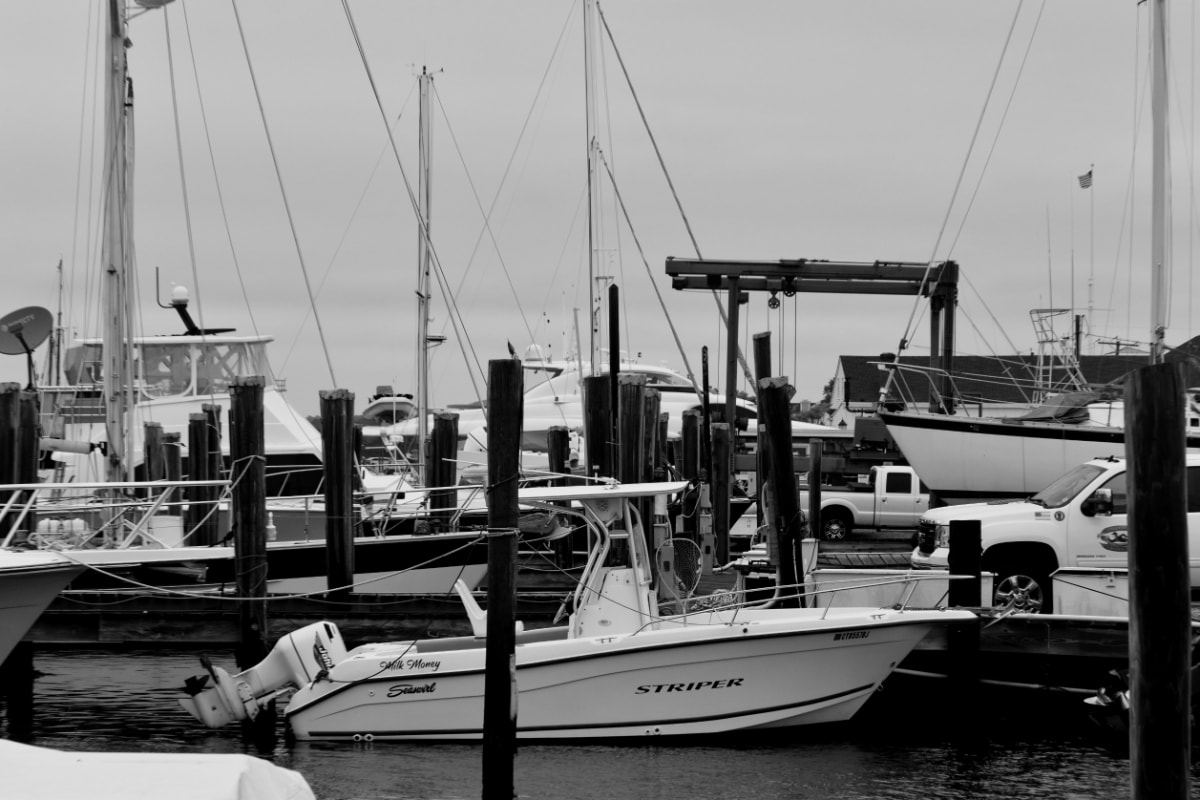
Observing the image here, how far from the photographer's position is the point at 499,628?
34.7 ft

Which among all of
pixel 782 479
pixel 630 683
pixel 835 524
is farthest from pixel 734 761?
pixel 835 524

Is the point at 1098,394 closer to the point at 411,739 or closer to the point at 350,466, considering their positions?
the point at 350,466

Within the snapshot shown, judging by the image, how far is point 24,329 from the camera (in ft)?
76.7

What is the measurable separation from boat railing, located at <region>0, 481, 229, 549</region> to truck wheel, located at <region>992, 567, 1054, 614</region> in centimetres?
820

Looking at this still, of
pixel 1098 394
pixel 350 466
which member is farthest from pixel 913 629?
pixel 1098 394

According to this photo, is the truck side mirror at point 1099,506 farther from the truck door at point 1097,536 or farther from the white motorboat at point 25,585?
the white motorboat at point 25,585

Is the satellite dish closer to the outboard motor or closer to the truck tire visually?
the outboard motor

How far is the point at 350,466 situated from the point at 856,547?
50.9 feet

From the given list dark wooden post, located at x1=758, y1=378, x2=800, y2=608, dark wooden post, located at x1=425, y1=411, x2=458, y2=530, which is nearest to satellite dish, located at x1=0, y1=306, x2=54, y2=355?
dark wooden post, located at x1=425, y1=411, x2=458, y2=530

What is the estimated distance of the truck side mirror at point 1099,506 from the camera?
50.8 feet

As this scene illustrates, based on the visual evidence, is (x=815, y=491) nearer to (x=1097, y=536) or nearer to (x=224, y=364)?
(x=1097, y=536)

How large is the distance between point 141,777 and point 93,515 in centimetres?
1264

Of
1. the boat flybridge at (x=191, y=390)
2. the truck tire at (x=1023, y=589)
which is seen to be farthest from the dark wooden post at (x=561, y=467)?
the truck tire at (x=1023, y=589)

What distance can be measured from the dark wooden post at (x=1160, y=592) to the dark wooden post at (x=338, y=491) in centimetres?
1028
